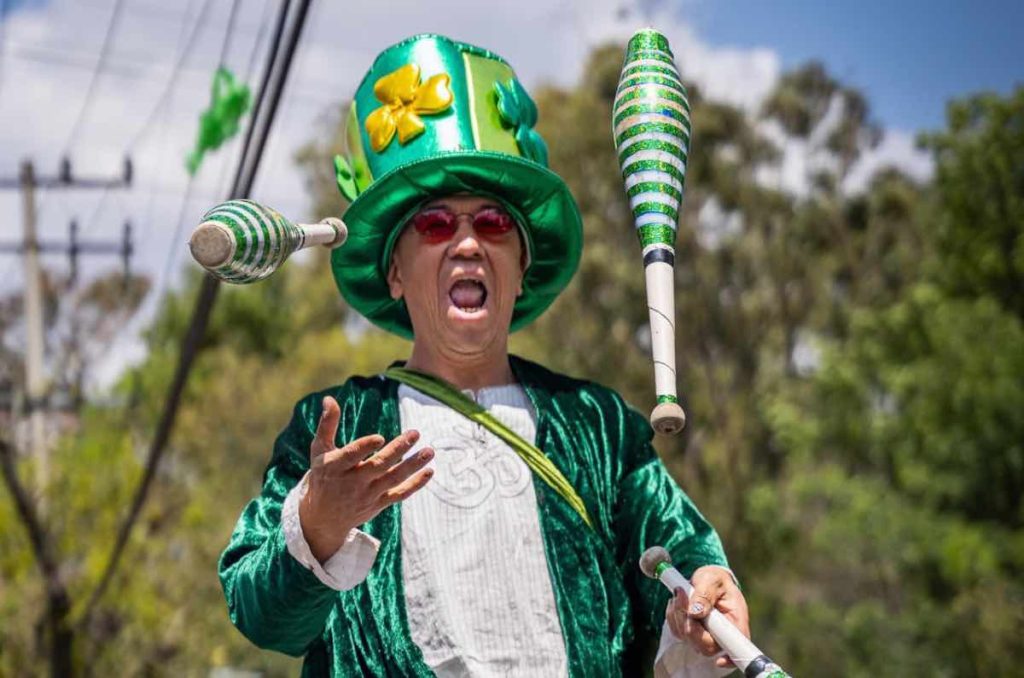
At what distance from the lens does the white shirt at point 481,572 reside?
9.66 feet

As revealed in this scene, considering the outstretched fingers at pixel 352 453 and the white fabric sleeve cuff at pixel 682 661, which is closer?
the outstretched fingers at pixel 352 453

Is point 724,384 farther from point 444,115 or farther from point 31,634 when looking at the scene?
point 444,115

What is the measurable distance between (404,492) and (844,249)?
71.2 feet

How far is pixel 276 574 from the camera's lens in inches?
108

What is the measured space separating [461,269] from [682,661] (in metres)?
0.96

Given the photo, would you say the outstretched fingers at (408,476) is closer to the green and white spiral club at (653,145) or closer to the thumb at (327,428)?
the thumb at (327,428)

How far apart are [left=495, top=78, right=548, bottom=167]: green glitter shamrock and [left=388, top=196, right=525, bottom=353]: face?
18 cm

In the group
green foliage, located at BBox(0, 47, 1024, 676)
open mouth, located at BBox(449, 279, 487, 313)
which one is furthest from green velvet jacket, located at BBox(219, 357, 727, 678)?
green foliage, located at BBox(0, 47, 1024, 676)

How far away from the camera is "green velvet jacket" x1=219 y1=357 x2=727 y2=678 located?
2877mm

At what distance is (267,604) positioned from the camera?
2.78 meters

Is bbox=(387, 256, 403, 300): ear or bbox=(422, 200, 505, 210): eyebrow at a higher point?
bbox=(422, 200, 505, 210): eyebrow

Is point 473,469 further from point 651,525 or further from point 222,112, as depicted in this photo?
point 222,112

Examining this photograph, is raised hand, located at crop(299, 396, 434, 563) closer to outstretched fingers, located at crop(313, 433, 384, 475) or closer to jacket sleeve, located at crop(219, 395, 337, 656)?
outstretched fingers, located at crop(313, 433, 384, 475)

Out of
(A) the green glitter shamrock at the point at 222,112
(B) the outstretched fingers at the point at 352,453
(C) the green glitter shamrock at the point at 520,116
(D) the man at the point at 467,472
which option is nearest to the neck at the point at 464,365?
(D) the man at the point at 467,472
